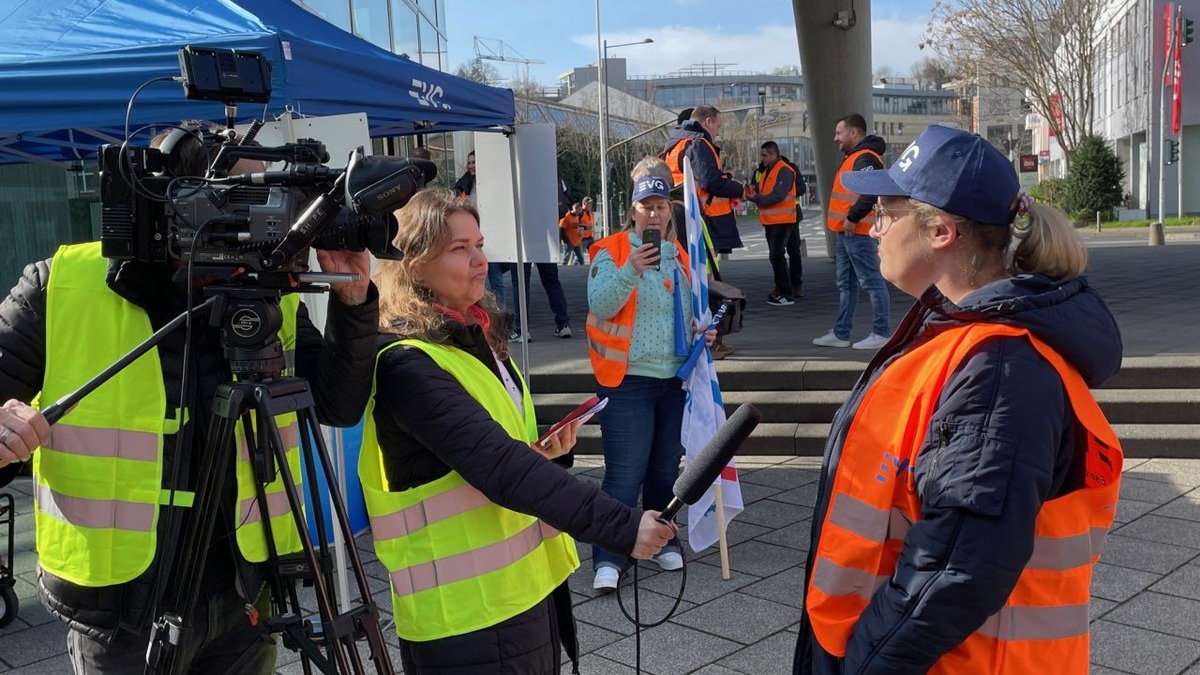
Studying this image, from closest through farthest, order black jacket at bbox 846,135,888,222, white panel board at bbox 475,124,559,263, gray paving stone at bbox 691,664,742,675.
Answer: gray paving stone at bbox 691,664,742,675 < white panel board at bbox 475,124,559,263 < black jacket at bbox 846,135,888,222

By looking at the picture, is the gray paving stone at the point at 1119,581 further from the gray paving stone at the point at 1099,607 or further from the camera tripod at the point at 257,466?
the camera tripod at the point at 257,466

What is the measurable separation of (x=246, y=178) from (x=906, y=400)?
52.3 inches

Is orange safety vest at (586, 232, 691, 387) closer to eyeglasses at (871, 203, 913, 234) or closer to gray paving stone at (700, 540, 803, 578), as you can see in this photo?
gray paving stone at (700, 540, 803, 578)

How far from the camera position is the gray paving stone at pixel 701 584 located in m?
4.74

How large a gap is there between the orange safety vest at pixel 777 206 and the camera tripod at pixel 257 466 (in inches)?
411

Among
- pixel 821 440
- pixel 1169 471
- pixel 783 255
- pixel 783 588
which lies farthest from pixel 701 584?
pixel 783 255

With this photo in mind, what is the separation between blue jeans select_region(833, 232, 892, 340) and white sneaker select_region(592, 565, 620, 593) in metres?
4.42

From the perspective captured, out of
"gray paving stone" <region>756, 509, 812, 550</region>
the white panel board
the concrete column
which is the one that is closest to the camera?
"gray paving stone" <region>756, 509, 812, 550</region>

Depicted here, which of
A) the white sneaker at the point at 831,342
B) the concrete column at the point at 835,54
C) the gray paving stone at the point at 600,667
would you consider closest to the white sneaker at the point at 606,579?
the gray paving stone at the point at 600,667

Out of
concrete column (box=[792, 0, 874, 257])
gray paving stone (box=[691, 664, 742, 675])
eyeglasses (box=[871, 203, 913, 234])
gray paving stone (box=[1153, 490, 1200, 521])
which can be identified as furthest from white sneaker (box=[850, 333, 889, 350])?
concrete column (box=[792, 0, 874, 257])

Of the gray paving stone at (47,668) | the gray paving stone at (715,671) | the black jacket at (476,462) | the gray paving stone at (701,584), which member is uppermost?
the black jacket at (476,462)

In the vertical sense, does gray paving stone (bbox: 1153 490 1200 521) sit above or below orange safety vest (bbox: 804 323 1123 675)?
below

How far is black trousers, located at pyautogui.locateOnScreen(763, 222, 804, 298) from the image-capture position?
12.1 m

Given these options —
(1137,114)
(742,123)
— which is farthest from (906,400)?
(742,123)
